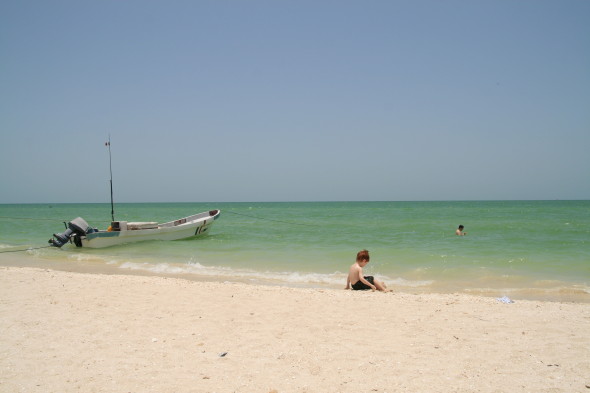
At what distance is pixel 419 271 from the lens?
12.3 m

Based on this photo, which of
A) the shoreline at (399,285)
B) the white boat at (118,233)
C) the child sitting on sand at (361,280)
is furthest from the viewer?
the white boat at (118,233)

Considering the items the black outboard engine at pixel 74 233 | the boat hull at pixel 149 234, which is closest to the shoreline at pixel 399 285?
the black outboard engine at pixel 74 233

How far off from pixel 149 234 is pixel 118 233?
5.06 ft

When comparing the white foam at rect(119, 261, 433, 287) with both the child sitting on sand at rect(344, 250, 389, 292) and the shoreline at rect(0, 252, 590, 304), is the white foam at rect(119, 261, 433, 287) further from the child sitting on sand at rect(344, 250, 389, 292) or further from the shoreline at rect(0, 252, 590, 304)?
the child sitting on sand at rect(344, 250, 389, 292)

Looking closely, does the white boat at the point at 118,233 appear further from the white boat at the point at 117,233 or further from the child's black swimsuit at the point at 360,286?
the child's black swimsuit at the point at 360,286

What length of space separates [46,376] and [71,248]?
1597 centimetres

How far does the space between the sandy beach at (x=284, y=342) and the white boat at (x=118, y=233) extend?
33.8 feet

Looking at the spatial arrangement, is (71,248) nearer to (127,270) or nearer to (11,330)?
A: (127,270)

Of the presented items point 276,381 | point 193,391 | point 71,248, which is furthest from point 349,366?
point 71,248

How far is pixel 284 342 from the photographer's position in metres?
5.57

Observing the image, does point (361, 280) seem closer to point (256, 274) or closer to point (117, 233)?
point (256, 274)

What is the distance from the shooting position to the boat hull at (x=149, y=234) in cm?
1848

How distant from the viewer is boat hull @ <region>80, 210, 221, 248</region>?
728 inches

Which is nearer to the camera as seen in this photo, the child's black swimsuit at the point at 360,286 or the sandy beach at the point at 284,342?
the sandy beach at the point at 284,342
